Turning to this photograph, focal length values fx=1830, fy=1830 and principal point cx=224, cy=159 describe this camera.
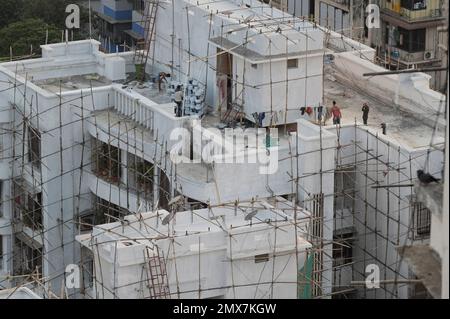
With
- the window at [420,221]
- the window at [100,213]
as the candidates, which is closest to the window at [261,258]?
the window at [420,221]

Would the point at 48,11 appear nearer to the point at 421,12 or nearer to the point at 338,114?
the point at 421,12

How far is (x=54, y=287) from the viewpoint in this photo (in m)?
52.8

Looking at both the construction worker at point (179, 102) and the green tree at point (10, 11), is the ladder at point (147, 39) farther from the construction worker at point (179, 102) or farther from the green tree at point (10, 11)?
the green tree at point (10, 11)

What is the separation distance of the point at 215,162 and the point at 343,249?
4.88 meters

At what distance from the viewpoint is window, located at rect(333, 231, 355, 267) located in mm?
49250

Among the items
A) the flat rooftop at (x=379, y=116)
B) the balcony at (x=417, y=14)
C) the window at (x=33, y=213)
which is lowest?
the balcony at (x=417, y=14)

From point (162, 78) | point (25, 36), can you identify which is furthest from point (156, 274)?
point (25, 36)

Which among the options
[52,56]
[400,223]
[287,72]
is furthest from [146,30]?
[400,223]

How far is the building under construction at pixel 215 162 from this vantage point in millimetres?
44531

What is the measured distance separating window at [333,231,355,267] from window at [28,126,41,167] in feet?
31.4

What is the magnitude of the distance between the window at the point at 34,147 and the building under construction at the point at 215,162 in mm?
45

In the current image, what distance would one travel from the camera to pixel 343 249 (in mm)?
49688

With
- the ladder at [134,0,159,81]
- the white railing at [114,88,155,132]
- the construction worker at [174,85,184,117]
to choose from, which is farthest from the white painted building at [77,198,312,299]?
the ladder at [134,0,159,81]

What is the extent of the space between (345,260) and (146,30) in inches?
448
